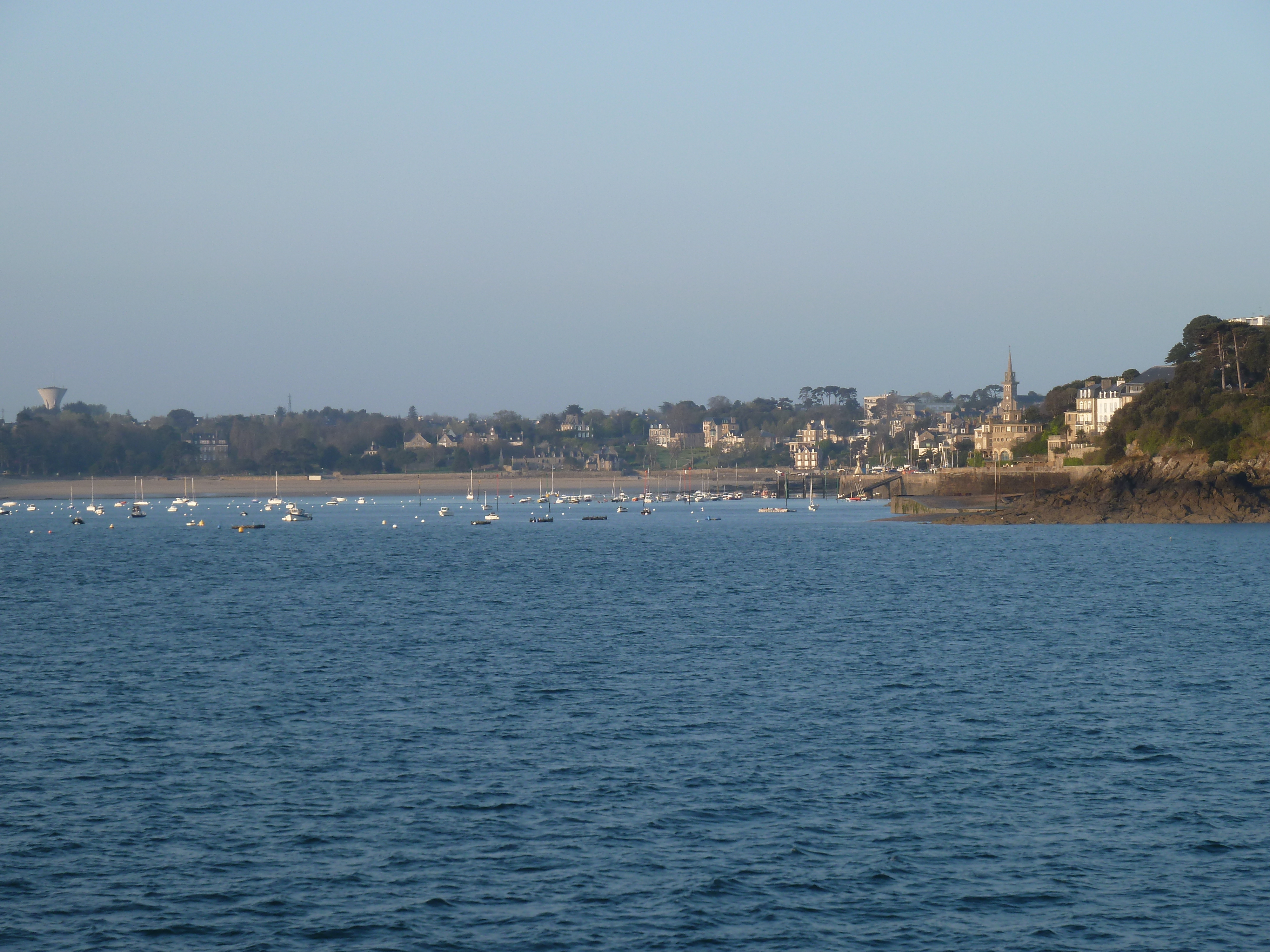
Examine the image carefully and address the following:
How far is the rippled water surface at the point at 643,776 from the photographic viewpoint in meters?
15.5

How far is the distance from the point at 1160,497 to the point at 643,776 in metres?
90.4

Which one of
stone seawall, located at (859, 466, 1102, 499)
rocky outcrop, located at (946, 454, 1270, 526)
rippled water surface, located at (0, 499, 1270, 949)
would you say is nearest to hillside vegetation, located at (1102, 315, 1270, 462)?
rocky outcrop, located at (946, 454, 1270, 526)

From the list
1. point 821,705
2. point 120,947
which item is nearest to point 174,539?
point 821,705

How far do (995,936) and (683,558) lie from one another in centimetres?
6828

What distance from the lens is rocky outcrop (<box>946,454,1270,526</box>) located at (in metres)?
95.4

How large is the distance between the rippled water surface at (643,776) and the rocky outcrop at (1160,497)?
159 feet

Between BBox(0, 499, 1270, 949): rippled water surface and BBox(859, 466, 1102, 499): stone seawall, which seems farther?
BBox(859, 466, 1102, 499): stone seawall

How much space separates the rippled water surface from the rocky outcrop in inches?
1911

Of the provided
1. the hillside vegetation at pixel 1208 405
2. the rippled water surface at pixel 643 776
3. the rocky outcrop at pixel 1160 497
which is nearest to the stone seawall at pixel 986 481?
the hillside vegetation at pixel 1208 405

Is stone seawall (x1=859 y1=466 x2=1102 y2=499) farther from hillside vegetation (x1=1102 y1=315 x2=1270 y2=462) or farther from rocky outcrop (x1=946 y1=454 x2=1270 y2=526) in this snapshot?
rocky outcrop (x1=946 y1=454 x2=1270 y2=526)

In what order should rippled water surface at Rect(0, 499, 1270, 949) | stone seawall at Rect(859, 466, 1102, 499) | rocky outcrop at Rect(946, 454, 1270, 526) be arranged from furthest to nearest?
1. stone seawall at Rect(859, 466, 1102, 499)
2. rocky outcrop at Rect(946, 454, 1270, 526)
3. rippled water surface at Rect(0, 499, 1270, 949)

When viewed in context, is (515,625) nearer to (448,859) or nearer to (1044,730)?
(1044,730)

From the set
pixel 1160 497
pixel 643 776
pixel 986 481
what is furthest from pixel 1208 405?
pixel 643 776

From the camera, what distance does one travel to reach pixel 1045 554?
7625cm
